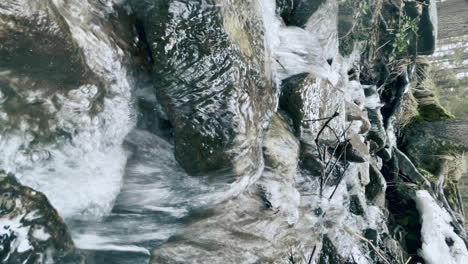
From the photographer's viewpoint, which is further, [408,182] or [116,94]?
[408,182]

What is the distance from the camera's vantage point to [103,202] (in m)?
2.76

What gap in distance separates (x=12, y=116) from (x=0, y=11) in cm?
61

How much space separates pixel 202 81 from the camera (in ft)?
8.56

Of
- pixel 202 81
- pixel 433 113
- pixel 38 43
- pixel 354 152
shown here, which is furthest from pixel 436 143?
pixel 38 43

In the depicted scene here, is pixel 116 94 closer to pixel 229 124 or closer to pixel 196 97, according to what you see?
pixel 196 97

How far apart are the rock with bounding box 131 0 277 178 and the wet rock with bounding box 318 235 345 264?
6.03 ft

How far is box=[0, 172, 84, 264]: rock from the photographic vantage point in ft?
6.56

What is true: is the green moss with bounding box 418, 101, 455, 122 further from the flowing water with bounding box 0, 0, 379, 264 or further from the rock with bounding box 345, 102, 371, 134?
the flowing water with bounding box 0, 0, 379, 264

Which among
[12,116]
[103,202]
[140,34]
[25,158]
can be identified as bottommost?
[103,202]

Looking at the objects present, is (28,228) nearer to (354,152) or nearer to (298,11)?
(354,152)

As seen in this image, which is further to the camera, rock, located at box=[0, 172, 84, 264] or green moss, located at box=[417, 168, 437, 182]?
green moss, located at box=[417, 168, 437, 182]

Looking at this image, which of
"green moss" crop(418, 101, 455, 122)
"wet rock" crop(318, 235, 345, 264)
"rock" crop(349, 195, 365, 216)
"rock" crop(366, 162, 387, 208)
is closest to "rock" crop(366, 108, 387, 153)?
"rock" crop(366, 162, 387, 208)

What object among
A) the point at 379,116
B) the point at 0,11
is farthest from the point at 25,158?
the point at 379,116

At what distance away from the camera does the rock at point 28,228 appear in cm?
200
